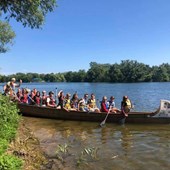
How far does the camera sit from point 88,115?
18.2 meters

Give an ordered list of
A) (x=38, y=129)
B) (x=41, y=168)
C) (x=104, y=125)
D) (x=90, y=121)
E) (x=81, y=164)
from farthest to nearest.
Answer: (x=90, y=121) < (x=104, y=125) < (x=38, y=129) < (x=81, y=164) < (x=41, y=168)

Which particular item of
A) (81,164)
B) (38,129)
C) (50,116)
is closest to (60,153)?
(81,164)

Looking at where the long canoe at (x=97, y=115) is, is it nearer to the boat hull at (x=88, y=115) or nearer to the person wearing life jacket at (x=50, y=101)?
the boat hull at (x=88, y=115)

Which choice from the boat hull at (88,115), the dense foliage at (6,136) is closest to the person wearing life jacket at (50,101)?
the boat hull at (88,115)

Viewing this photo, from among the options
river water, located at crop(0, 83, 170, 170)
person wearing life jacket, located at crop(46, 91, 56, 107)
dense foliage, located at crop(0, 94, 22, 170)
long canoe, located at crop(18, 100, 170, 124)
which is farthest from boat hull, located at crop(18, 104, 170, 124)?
dense foliage, located at crop(0, 94, 22, 170)

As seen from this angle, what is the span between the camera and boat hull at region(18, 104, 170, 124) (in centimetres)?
1697

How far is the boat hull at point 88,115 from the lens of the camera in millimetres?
16969

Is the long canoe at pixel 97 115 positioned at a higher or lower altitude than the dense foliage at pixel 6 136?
lower

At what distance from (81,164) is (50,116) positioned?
10.9m

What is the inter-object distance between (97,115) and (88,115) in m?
0.55

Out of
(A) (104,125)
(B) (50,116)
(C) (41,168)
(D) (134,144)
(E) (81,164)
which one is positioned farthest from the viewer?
(B) (50,116)

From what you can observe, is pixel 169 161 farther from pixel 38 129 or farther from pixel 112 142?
pixel 38 129

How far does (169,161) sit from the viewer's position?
31.3 ft

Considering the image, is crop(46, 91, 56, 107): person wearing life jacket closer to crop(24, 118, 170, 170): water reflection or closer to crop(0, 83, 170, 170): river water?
crop(24, 118, 170, 170): water reflection
